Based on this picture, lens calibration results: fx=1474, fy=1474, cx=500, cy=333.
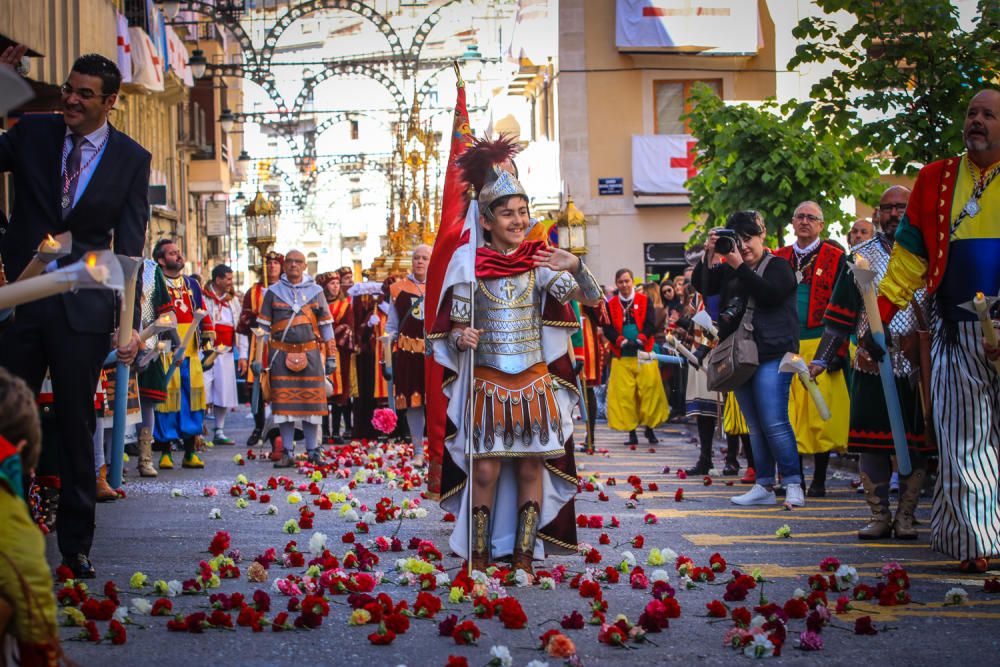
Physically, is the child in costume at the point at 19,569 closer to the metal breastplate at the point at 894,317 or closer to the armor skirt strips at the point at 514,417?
the armor skirt strips at the point at 514,417

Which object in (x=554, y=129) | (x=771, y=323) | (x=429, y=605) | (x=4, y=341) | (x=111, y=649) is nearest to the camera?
(x=111, y=649)

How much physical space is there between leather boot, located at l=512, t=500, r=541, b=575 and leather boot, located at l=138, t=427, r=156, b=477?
721 centimetres

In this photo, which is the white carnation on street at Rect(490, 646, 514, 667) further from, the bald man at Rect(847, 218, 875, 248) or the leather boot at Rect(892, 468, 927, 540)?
the bald man at Rect(847, 218, 875, 248)

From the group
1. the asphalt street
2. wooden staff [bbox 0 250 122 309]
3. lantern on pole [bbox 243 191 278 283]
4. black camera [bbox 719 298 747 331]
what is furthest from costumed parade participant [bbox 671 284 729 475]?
wooden staff [bbox 0 250 122 309]

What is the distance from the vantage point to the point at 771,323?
11.2m

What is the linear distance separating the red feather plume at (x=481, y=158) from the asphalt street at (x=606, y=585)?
2.12m

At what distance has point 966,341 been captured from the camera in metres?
7.54

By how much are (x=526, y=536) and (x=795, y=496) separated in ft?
13.2

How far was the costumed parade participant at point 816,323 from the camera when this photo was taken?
38.0 ft

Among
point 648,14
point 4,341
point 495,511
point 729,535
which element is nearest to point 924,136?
point 729,535

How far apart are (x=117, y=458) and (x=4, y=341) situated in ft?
5.56

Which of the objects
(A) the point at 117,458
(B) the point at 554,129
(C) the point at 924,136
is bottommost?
(A) the point at 117,458

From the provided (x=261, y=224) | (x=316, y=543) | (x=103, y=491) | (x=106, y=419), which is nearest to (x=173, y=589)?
(x=316, y=543)

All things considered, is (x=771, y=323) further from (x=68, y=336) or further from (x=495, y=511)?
(x=68, y=336)
